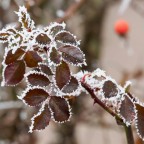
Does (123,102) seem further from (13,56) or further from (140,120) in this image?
(13,56)

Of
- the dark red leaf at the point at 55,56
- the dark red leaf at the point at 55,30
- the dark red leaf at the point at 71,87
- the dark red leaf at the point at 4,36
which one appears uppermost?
the dark red leaf at the point at 55,30

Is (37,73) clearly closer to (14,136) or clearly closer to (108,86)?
(108,86)

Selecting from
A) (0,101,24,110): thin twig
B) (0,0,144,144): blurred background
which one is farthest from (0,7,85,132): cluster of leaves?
(0,0,144,144): blurred background

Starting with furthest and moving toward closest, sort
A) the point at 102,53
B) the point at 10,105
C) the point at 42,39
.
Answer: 1. the point at 102,53
2. the point at 10,105
3. the point at 42,39

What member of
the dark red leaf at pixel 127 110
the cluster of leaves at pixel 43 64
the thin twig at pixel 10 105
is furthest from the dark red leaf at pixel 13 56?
the thin twig at pixel 10 105

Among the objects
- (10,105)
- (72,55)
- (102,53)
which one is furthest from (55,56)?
(102,53)

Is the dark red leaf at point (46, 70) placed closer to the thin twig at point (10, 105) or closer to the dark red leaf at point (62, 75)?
the dark red leaf at point (62, 75)

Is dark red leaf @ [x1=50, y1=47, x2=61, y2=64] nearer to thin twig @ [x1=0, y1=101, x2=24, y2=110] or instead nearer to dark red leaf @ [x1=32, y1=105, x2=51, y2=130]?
dark red leaf @ [x1=32, y1=105, x2=51, y2=130]
